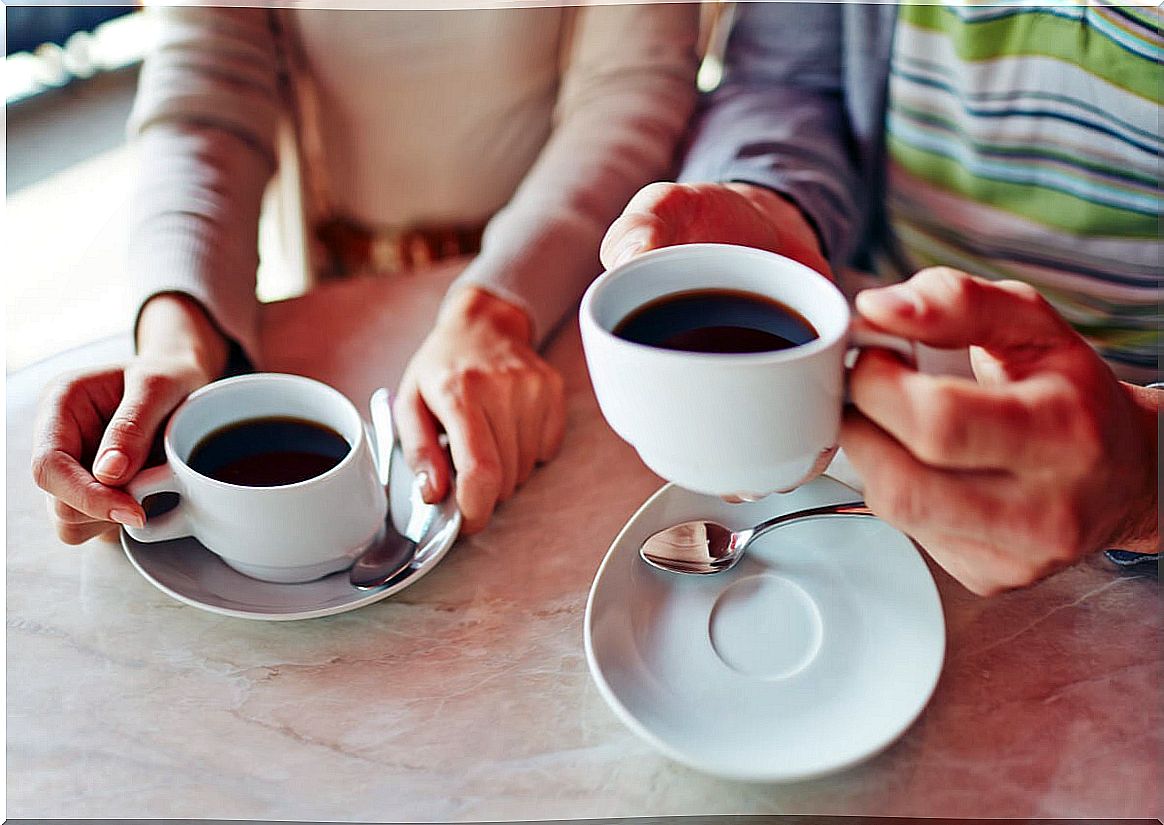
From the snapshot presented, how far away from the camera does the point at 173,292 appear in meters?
0.68

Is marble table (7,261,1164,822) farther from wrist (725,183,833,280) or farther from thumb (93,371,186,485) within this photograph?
wrist (725,183,833,280)

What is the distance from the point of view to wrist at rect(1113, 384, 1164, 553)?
0.46 meters

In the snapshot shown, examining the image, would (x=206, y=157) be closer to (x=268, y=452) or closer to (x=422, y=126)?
(x=422, y=126)

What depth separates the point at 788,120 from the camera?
790 millimetres

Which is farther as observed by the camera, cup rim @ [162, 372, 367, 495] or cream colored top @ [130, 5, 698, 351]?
cream colored top @ [130, 5, 698, 351]

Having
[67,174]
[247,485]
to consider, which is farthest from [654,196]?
[67,174]

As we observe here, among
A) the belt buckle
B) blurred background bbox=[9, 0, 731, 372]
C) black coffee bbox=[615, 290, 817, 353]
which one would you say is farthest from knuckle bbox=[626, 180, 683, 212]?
blurred background bbox=[9, 0, 731, 372]

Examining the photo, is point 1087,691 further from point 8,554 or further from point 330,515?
point 8,554

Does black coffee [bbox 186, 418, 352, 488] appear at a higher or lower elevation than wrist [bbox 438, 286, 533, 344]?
higher

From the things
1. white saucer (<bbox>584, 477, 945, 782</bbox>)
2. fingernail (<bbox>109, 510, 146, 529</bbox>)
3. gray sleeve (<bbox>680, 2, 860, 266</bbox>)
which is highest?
gray sleeve (<bbox>680, 2, 860, 266</bbox>)

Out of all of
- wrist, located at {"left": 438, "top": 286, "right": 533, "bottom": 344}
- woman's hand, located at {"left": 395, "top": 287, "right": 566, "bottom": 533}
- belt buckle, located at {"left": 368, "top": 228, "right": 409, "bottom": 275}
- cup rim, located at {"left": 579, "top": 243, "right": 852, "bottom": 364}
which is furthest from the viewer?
belt buckle, located at {"left": 368, "top": 228, "right": 409, "bottom": 275}

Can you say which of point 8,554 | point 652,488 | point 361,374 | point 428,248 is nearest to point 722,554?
point 652,488

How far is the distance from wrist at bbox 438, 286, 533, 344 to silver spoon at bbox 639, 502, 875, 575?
218 mm

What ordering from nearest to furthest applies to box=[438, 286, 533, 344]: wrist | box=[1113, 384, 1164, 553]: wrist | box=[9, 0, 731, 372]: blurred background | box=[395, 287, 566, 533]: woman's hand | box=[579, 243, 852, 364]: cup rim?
box=[579, 243, 852, 364]: cup rim
box=[1113, 384, 1164, 553]: wrist
box=[395, 287, 566, 533]: woman's hand
box=[438, 286, 533, 344]: wrist
box=[9, 0, 731, 372]: blurred background
